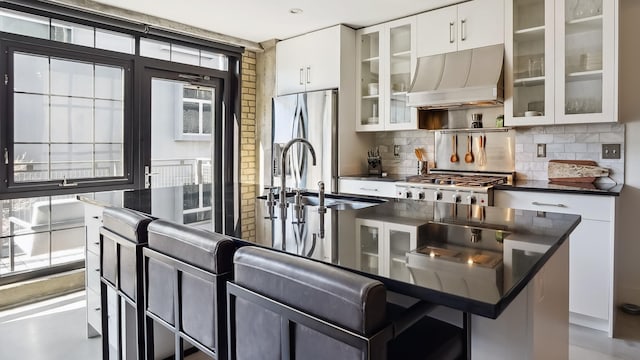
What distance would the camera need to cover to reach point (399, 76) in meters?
4.08

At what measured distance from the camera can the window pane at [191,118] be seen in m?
4.63

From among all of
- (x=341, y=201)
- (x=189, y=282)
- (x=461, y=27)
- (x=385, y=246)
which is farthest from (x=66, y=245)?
(x=461, y=27)

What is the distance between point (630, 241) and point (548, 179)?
0.72 metres

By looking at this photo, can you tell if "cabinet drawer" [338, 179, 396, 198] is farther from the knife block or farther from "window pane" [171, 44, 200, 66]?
"window pane" [171, 44, 200, 66]

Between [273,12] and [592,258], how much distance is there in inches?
127

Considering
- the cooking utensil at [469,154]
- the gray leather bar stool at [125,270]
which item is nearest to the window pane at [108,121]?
the gray leather bar stool at [125,270]

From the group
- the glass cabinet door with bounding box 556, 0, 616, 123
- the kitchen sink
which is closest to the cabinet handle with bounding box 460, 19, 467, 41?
the glass cabinet door with bounding box 556, 0, 616, 123

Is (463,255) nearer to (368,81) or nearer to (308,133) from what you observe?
(308,133)

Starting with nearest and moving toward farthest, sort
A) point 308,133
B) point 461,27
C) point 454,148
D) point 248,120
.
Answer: point 461,27 < point 454,148 < point 308,133 < point 248,120

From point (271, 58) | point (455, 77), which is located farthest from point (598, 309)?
point (271, 58)

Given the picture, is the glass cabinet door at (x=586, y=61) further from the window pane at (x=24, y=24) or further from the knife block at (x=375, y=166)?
the window pane at (x=24, y=24)

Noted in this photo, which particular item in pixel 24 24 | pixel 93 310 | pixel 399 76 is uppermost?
pixel 24 24

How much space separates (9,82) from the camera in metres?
3.15

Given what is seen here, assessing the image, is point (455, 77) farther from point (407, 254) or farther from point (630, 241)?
point (407, 254)
